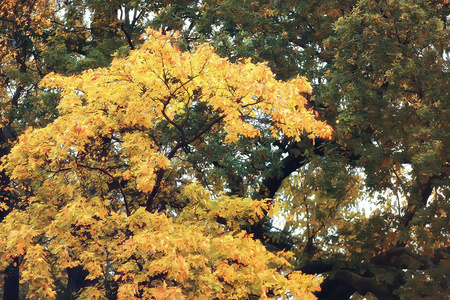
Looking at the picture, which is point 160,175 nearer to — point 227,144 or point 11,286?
point 227,144

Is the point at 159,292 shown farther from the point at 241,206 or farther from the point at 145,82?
the point at 145,82

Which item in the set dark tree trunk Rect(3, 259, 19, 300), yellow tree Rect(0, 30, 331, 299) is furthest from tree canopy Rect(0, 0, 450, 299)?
dark tree trunk Rect(3, 259, 19, 300)

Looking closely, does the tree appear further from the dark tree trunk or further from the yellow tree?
the dark tree trunk

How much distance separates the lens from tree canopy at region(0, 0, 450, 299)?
9453 mm

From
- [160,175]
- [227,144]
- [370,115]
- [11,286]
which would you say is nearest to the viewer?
[160,175]

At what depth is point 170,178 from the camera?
12.5 meters

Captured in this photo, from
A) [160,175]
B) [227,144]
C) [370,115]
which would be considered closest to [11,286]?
[227,144]

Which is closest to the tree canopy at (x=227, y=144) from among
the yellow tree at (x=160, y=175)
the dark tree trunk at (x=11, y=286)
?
the yellow tree at (x=160, y=175)

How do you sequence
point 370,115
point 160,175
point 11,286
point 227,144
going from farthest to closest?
point 11,286 → point 227,144 → point 370,115 → point 160,175

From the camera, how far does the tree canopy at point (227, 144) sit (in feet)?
31.0

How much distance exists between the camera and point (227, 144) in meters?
14.2

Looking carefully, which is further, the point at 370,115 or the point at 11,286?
the point at 11,286

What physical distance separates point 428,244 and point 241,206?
404 cm

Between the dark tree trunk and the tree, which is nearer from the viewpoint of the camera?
the tree
